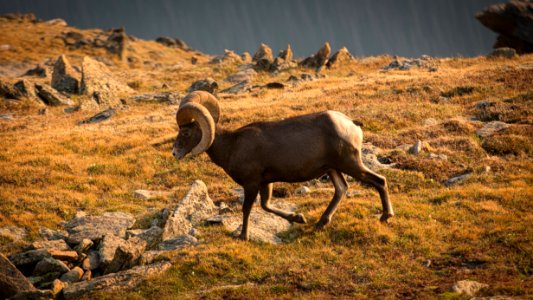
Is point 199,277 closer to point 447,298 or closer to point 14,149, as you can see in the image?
point 447,298

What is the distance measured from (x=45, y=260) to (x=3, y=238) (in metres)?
3.82

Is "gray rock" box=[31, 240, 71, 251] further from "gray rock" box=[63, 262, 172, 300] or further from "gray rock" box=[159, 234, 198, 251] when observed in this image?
"gray rock" box=[63, 262, 172, 300]

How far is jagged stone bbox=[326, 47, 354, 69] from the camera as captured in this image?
57.5 m

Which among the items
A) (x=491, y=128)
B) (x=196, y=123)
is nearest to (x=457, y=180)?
(x=491, y=128)

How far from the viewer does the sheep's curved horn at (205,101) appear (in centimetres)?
1421

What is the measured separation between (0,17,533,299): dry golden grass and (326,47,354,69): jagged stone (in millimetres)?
15408

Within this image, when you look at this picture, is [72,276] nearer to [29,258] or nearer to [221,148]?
[29,258]

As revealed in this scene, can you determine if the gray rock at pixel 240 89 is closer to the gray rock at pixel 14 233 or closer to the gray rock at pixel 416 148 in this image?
the gray rock at pixel 416 148

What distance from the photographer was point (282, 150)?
44.0ft

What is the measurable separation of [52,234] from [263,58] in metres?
43.8

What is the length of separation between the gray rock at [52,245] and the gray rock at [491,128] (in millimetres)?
18089

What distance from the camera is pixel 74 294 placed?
1118cm

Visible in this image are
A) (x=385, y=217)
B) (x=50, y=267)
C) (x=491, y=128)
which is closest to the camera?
(x=50, y=267)

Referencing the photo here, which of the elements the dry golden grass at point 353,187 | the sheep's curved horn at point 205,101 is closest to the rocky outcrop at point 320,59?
the dry golden grass at point 353,187
